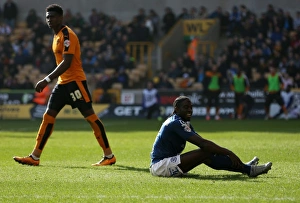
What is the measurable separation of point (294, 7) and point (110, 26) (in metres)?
9.27

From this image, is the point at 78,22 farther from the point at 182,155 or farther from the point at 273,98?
the point at 182,155

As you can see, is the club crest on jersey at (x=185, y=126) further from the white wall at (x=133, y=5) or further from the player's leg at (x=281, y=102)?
the white wall at (x=133, y=5)

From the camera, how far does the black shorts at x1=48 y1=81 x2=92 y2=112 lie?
1227 cm

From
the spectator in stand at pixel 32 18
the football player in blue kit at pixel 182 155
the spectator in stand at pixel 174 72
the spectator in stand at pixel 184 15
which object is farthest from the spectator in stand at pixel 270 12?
the football player in blue kit at pixel 182 155

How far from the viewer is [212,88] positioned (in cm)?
3042

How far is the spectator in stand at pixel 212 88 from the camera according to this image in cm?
3017

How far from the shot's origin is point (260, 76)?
3189 centimetres

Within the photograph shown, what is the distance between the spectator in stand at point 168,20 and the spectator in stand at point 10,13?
8589mm

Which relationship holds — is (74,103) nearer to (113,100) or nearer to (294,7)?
(113,100)

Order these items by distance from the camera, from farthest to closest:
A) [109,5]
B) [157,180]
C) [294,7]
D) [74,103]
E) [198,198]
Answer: [109,5], [294,7], [74,103], [157,180], [198,198]

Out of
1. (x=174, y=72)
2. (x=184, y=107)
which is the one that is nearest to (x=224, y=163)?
(x=184, y=107)

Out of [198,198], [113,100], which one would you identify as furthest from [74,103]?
[113,100]

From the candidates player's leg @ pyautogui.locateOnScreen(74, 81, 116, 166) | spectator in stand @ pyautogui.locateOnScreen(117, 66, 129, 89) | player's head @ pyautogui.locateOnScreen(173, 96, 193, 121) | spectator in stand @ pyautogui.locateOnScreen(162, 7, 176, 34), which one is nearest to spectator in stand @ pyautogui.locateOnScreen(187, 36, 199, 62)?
spectator in stand @ pyautogui.locateOnScreen(162, 7, 176, 34)

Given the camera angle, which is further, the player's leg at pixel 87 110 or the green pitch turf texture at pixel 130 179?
the player's leg at pixel 87 110
